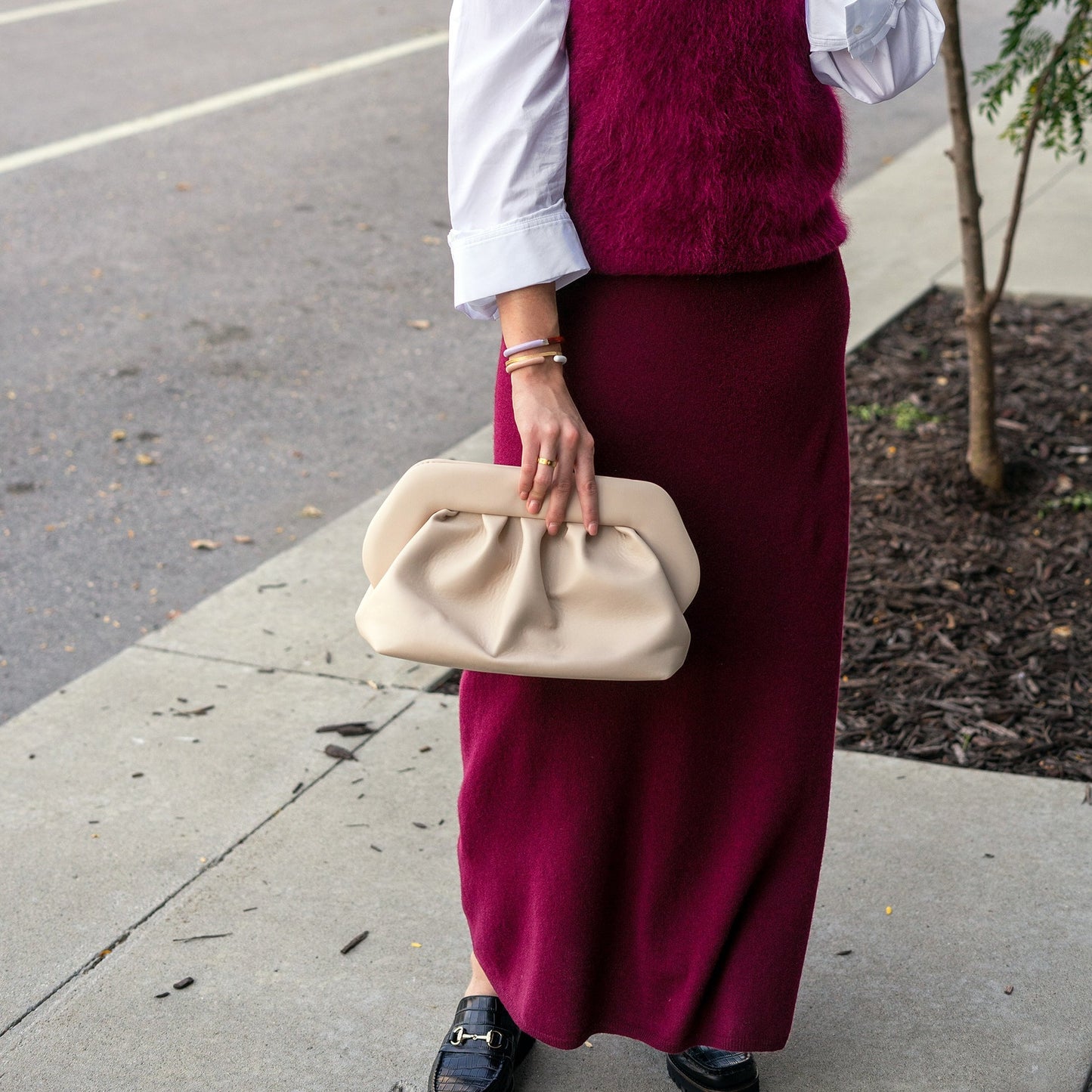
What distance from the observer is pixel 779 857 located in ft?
6.95

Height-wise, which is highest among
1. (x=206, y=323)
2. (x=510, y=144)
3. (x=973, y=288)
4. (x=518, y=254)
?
(x=510, y=144)

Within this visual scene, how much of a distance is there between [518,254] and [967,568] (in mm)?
2437

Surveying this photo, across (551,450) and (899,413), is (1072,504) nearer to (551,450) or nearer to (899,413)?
(899,413)

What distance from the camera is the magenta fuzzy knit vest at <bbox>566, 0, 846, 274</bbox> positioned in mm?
1775

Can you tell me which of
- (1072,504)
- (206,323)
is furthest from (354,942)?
(206,323)

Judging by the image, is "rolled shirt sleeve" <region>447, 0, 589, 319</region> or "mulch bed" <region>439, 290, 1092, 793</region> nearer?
"rolled shirt sleeve" <region>447, 0, 589, 319</region>

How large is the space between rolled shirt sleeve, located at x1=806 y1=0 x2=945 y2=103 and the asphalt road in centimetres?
238

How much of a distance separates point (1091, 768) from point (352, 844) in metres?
1.61

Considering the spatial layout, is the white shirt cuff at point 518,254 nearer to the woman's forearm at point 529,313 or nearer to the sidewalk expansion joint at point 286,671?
the woman's forearm at point 529,313

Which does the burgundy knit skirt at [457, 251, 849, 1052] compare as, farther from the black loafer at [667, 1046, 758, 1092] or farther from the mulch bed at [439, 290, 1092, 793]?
the mulch bed at [439, 290, 1092, 793]

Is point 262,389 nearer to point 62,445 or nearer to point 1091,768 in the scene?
point 62,445

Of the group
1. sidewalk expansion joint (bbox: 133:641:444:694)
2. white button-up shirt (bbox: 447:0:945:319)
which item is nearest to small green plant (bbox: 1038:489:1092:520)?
sidewalk expansion joint (bbox: 133:641:444:694)

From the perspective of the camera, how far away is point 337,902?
273cm

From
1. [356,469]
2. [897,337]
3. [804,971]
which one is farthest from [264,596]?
[897,337]
